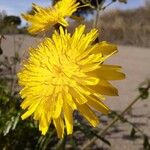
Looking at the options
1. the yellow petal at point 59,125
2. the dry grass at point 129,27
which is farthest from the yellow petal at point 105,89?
the dry grass at point 129,27

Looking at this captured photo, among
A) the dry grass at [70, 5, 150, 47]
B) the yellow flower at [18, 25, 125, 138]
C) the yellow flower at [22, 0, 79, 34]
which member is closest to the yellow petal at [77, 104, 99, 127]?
the yellow flower at [18, 25, 125, 138]

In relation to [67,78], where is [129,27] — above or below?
below

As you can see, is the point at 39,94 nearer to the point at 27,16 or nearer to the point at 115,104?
the point at 27,16

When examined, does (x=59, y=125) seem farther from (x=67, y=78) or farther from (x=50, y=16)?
(x=50, y=16)

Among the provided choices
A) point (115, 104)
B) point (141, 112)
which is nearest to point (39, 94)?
point (141, 112)

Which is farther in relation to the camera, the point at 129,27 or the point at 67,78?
the point at 129,27

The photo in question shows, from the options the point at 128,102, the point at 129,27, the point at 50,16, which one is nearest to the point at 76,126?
the point at 50,16

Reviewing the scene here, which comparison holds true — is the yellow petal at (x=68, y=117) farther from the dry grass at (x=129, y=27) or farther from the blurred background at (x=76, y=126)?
the dry grass at (x=129, y=27)

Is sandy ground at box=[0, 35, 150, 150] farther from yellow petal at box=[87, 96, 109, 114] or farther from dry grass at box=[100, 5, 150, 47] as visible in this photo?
dry grass at box=[100, 5, 150, 47]
